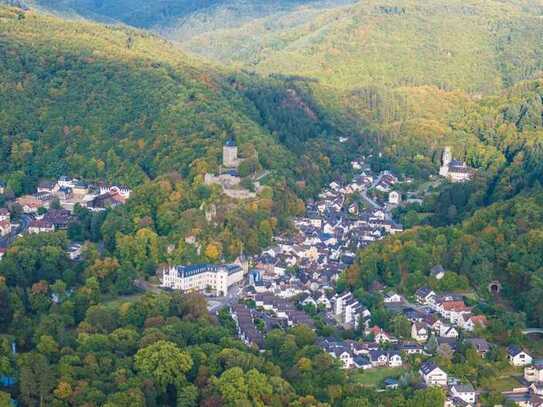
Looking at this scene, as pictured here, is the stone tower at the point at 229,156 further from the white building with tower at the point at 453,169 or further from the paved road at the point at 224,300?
the white building with tower at the point at 453,169

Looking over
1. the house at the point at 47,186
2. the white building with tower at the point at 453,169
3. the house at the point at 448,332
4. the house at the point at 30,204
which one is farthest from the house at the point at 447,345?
the white building with tower at the point at 453,169

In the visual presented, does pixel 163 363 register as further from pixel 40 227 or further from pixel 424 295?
pixel 40 227

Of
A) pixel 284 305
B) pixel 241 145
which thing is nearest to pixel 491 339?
pixel 284 305

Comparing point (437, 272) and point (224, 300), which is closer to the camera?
point (224, 300)

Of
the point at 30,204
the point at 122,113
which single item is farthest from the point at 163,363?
the point at 122,113

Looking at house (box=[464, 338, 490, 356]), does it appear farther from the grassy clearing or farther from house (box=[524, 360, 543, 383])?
the grassy clearing
